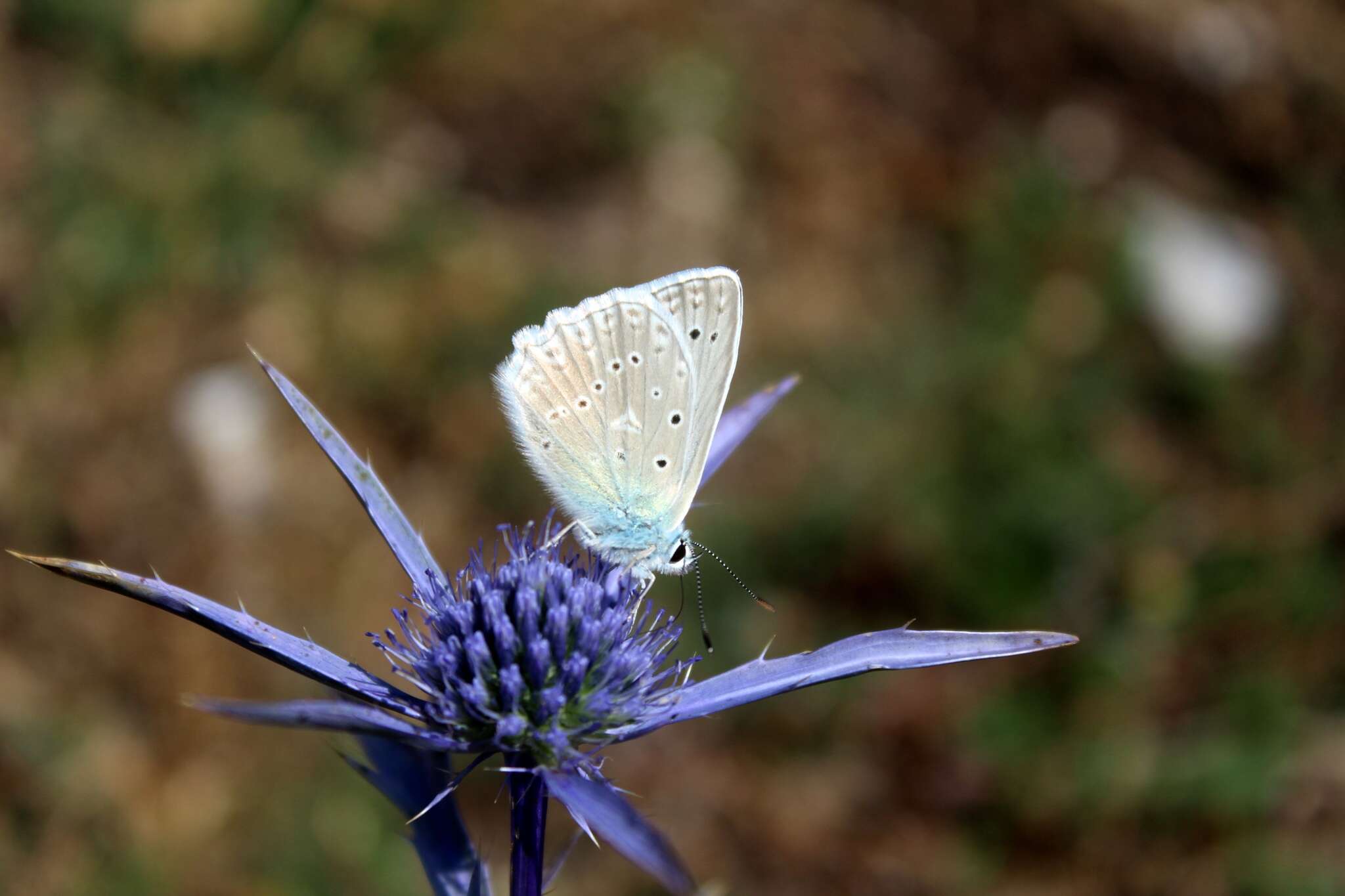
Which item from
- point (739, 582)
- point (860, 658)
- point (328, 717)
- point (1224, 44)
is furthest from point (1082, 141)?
point (328, 717)

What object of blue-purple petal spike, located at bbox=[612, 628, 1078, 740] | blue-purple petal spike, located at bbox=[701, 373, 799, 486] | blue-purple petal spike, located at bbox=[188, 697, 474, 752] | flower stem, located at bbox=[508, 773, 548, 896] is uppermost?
blue-purple petal spike, located at bbox=[701, 373, 799, 486]

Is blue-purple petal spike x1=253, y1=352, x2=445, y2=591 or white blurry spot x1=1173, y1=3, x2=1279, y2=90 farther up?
white blurry spot x1=1173, y1=3, x2=1279, y2=90

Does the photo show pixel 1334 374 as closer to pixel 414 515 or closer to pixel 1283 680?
pixel 1283 680

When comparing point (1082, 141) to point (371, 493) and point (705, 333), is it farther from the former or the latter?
point (371, 493)

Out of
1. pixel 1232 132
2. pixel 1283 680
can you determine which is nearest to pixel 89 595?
pixel 1283 680

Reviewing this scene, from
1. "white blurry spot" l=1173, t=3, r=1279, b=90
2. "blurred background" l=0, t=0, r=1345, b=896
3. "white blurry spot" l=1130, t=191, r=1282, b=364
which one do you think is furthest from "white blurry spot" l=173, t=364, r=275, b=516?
"white blurry spot" l=1173, t=3, r=1279, b=90

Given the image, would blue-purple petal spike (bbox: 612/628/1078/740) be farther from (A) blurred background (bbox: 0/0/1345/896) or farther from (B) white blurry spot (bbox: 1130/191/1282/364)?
(B) white blurry spot (bbox: 1130/191/1282/364)

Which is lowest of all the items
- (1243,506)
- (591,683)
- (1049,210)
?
(591,683)
